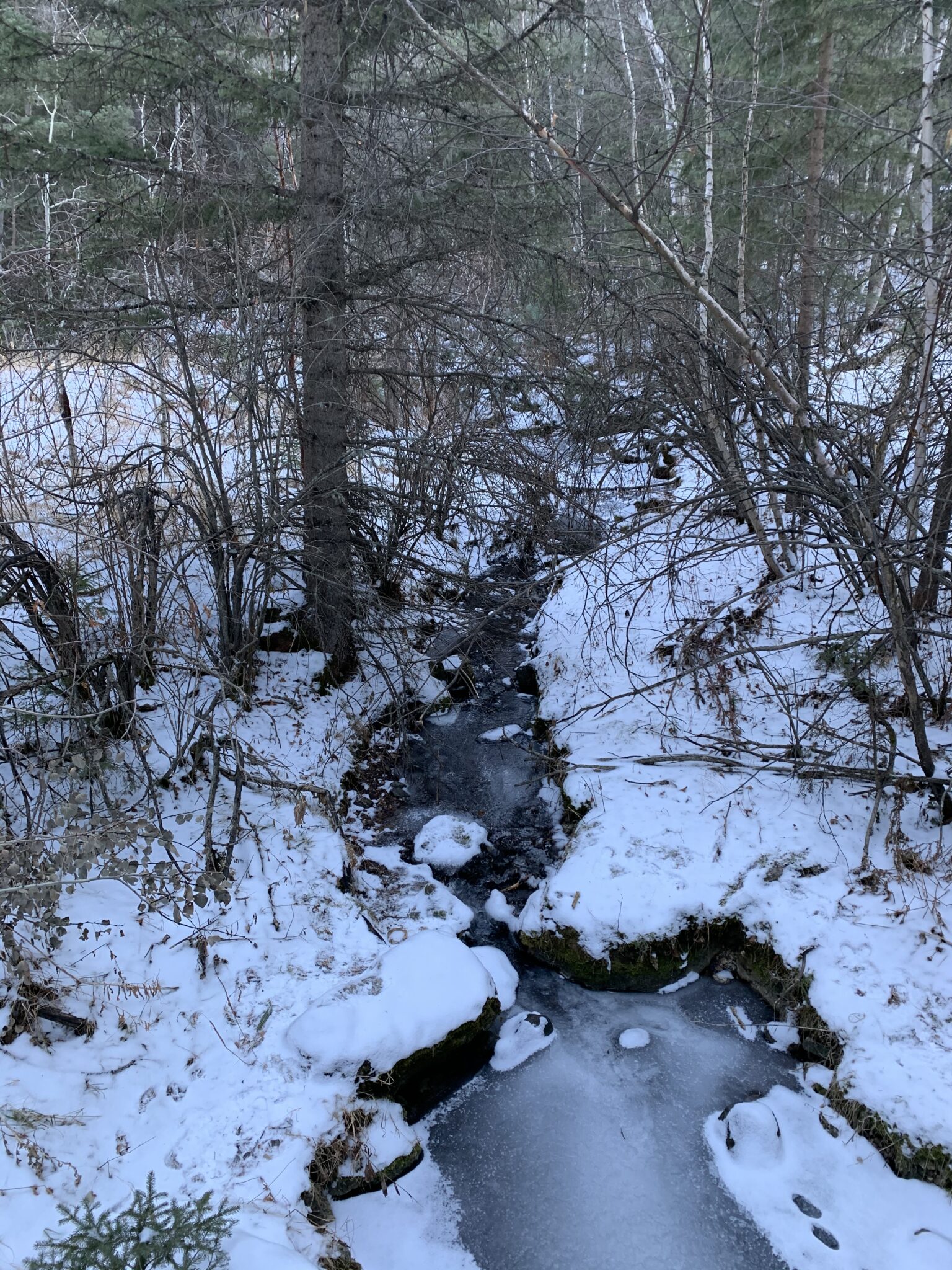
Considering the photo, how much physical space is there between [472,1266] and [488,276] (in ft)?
23.8

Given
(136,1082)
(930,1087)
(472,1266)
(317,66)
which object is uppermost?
(317,66)

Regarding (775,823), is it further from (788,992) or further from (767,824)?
(788,992)

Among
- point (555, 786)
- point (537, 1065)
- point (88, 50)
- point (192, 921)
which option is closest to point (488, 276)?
point (88, 50)

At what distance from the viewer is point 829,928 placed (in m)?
5.15

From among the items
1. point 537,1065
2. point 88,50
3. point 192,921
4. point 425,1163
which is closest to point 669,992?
point 537,1065

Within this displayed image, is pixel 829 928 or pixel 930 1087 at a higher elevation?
pixel 829 928

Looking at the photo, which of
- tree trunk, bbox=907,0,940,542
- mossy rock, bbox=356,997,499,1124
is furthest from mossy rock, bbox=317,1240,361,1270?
tree trunk, bbox=907,0,940,542

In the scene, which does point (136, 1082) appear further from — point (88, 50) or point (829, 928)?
point (88, 50)

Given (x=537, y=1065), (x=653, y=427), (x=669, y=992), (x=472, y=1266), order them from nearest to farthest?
(x=472, y=1266) < (x=537, y=1065) < (x=669, y=992) < (x=653, y=427)

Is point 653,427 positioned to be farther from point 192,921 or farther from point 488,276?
point 192,921

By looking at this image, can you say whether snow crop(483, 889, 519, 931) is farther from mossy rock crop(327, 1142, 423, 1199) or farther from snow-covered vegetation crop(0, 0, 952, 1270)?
mossy rock crop(327, 1142, 423, 1199)

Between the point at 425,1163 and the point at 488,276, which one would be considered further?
the point at 488,276

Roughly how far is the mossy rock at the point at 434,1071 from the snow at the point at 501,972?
27 centimetres

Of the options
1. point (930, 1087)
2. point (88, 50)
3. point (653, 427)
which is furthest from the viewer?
point (653, 427)
